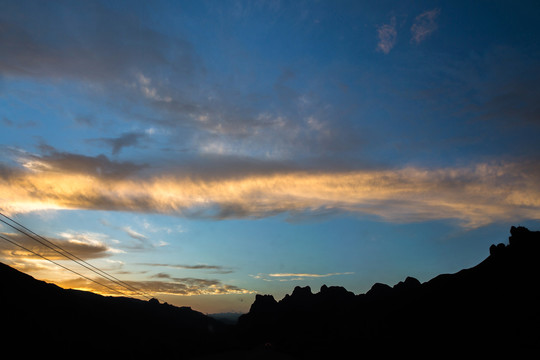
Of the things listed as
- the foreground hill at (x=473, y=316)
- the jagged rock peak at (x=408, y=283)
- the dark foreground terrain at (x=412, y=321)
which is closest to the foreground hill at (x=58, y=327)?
the dark foreground terrain at (x=412, y=321)

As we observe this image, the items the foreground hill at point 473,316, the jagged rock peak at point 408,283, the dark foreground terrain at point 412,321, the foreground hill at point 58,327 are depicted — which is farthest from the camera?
the jagged rock peak at point 408,283

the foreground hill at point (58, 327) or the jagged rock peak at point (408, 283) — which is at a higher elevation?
the jagged rock peak at point (408, 283)

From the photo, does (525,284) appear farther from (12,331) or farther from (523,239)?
(12,331)

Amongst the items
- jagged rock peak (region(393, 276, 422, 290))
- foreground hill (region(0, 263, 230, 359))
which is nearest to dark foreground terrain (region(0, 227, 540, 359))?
foreground hill (region(0, 263, 230, 359))

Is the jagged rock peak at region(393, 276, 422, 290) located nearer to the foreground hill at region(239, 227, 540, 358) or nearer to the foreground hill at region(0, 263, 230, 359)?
the foreground hill at region(239, 227, 540, 358)

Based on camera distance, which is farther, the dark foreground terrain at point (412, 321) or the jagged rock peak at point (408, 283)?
the jagged rock peak at point (408, 283)

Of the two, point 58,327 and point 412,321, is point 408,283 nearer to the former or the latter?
point 412,321

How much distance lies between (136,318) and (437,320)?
92.2 metres

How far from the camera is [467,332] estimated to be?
68.9 meters

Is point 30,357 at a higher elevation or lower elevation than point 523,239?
lower

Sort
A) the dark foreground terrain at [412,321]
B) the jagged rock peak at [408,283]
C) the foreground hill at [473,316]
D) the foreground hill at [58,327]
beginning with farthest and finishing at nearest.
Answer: the jagged rock peak at [408,283]
the foreground hill at [473,316]
the dark foreground terrain at [412,321]
the foreground hill at [58,327]

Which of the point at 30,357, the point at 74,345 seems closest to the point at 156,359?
the point at 74,345

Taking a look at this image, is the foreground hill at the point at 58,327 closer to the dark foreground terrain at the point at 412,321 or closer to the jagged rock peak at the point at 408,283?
the dark foreground terrain at the point at 412,321

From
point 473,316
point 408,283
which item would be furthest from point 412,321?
point 408,283
